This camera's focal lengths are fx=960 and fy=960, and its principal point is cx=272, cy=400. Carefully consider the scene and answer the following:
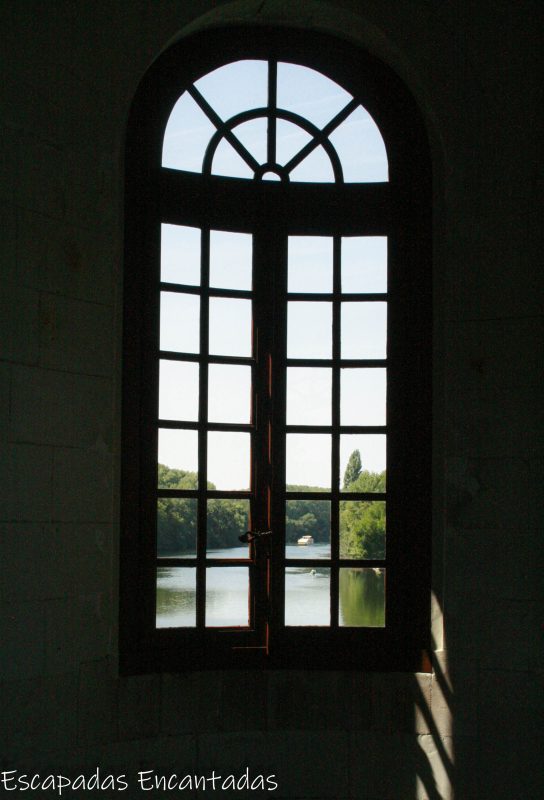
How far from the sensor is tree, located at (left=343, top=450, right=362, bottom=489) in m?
4.12

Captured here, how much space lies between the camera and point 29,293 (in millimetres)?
3545

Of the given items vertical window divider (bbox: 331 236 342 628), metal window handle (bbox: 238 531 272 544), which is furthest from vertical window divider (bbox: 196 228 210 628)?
vertical window divider (bbox: 331 236 342 628)

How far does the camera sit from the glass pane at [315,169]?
166 inches

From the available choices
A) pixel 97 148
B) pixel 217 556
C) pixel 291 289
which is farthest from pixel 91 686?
pixel 97 148

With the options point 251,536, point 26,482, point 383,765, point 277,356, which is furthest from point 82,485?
point 383,765

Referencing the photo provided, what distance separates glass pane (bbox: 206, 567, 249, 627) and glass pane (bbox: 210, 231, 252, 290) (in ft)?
3.98

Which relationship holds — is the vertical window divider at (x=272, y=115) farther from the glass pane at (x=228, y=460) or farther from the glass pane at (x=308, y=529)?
the glass pane at (x=308, y=529)

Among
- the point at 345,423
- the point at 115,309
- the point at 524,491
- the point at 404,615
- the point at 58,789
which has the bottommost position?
the point at 58,789

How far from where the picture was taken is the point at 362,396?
13.6 feet

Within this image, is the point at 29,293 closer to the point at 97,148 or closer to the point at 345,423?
the point at 97,148

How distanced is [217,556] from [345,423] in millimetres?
787

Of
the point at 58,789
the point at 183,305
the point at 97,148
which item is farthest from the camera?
the point at 183,305

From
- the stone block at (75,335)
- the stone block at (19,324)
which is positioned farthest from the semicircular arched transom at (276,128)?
the stone block at (19,324)

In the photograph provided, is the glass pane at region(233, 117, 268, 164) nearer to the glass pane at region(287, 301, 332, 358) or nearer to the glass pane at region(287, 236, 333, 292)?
the glass pane at region(287, 236, 333, 292)
